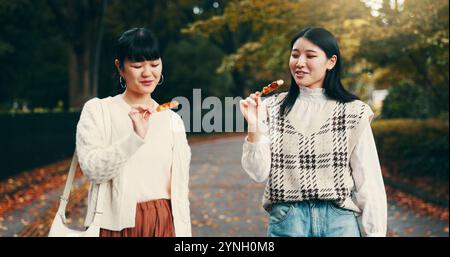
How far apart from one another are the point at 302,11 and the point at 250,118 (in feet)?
29.5

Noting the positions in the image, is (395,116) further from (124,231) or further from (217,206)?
(124,231)

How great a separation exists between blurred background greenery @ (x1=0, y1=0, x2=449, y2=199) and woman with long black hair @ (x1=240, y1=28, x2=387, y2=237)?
0.86 metres

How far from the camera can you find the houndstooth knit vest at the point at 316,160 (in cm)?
312

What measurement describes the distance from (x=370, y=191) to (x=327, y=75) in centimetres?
59

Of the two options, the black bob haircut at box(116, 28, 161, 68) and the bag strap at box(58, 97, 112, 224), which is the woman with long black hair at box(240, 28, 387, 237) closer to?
the black bob haircut at box(116, 28, 161, 68)

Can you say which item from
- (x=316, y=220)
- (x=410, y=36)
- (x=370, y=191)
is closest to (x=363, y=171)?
(x=370, y=191)

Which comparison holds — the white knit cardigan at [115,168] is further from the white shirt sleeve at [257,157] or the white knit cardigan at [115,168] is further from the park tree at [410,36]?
the park tree at [410,36]

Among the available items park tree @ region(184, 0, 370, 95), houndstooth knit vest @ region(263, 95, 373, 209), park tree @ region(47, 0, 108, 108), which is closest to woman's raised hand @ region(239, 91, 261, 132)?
houndstooth knit vest @ region(263, 95, 373, 209)

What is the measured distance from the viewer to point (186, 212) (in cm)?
308

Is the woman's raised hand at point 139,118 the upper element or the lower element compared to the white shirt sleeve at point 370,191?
upper

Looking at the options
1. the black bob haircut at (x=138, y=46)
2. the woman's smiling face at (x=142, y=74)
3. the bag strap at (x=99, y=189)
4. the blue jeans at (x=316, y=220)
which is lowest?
the blue jeans at (x=316, y=220)

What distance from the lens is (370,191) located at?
3.09 meters

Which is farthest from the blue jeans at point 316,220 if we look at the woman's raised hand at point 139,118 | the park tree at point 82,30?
the park tree at point 82,30

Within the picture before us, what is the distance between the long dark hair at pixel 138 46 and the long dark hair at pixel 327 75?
0.68 meters
